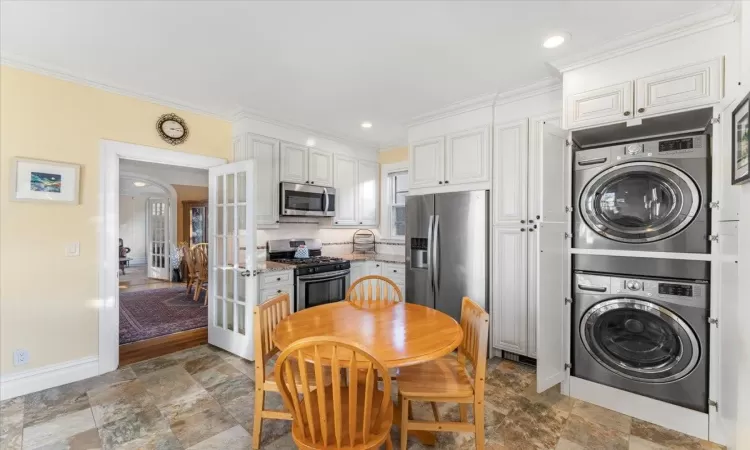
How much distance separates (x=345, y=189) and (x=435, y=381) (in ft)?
10.5

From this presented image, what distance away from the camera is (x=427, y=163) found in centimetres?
360

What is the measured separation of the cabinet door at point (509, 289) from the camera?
297cm

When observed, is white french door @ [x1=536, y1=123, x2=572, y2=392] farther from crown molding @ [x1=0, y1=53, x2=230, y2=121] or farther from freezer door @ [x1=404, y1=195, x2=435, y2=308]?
crown molding @ [x1=0, y1=53, x2=230, y2=121]

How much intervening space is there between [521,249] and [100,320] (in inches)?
146

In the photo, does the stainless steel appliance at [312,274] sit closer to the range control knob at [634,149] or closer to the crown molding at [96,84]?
the crown molding at [96,84]

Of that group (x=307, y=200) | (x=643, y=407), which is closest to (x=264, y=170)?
(x=307, y=200)

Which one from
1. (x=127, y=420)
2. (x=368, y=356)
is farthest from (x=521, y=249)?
(x=127, y=420)

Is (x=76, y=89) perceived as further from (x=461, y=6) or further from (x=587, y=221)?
(x=587, y=221)

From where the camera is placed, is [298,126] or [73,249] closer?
[73,249]

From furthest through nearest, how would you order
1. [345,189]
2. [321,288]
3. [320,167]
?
[345,189]
[320,167]
[321,288]

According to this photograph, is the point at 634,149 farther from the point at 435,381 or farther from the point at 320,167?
the point at 320,167

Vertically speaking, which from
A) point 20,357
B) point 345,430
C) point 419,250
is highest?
point 419,250

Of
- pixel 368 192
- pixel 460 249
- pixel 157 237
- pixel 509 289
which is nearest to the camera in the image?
pixel 509 289

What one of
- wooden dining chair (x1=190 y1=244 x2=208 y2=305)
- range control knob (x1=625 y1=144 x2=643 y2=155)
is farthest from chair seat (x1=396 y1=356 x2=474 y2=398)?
wooden dining chair (x1=190 y1=244 x2=208 y2=305)
